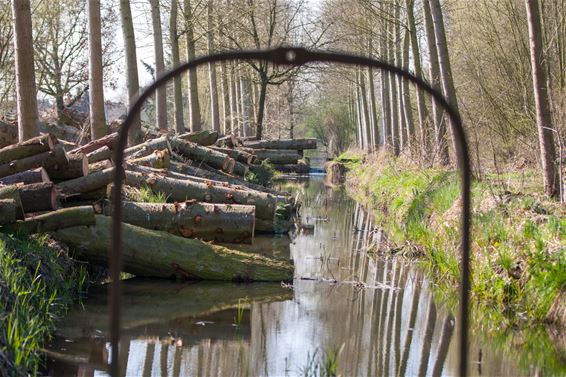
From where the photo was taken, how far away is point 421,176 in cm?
1435

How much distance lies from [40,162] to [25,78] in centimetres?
243

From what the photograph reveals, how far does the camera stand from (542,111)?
10.5 meters

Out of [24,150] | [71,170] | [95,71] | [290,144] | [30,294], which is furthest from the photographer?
[290,144]

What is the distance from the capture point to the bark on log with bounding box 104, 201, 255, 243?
903 centimetres

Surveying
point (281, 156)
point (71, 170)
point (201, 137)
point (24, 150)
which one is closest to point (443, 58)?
point (201, 137)

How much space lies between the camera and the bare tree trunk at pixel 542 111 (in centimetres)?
1031

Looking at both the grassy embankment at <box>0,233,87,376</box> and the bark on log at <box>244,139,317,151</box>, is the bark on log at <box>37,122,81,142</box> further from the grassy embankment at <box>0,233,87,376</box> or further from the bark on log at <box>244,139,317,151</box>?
the bark on log at <box>244,139,317,151</box>

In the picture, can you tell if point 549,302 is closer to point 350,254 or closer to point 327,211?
point 350,254

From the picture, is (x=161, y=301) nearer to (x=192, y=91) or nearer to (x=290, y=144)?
(x=192, y=91)

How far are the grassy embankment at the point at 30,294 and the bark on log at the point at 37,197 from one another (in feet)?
1.04

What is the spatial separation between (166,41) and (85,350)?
21.7 meters

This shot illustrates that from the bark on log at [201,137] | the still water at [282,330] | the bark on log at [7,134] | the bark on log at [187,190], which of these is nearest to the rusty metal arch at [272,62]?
the still water at [282,330]

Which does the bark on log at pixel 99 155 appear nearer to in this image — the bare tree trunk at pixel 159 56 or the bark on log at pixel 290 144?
the bare tree trunk at pixel 159 56

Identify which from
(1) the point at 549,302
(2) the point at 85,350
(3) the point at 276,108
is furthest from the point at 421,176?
(3) the point at 276,108
